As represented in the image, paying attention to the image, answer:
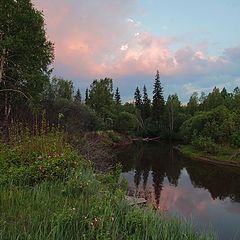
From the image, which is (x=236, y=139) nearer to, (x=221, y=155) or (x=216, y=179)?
(x=221, y=155)

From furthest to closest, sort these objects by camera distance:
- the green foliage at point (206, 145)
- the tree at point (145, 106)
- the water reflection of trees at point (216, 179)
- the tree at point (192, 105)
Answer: the tree at point (192, 105) < the tree at point (145, 106) < the green foliage at point (206, 145) < the water reflection of trees at point (216, 179)

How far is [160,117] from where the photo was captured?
86.8m

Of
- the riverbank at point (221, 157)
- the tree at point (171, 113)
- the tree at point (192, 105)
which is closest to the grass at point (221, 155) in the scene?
the riverbank at point (221, 157)

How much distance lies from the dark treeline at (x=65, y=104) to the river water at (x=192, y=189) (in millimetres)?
6295

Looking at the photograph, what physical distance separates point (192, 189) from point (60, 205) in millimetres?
25167

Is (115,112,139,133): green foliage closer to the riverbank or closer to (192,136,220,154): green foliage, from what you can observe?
(192,136,220,154): green foliage

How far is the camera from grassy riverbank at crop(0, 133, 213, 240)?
460 cm

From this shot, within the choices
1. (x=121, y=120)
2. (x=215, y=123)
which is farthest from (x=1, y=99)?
(x=121, y=120)

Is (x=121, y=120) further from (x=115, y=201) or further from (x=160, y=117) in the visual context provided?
(x=115, y=201)

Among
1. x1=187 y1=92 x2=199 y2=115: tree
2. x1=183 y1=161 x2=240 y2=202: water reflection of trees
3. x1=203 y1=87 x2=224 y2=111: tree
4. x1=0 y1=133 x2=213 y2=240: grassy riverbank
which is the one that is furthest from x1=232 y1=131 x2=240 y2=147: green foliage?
x1=187 y1=92 x2=199 y2=115: tree

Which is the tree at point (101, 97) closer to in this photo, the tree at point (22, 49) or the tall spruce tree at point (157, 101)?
the tall spruce tree at point (157, 101)

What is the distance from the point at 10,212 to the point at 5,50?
65.9 ft

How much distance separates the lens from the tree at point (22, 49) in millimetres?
23719

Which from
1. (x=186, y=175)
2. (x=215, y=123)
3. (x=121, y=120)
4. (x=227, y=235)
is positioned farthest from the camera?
(x=121, y=120)
